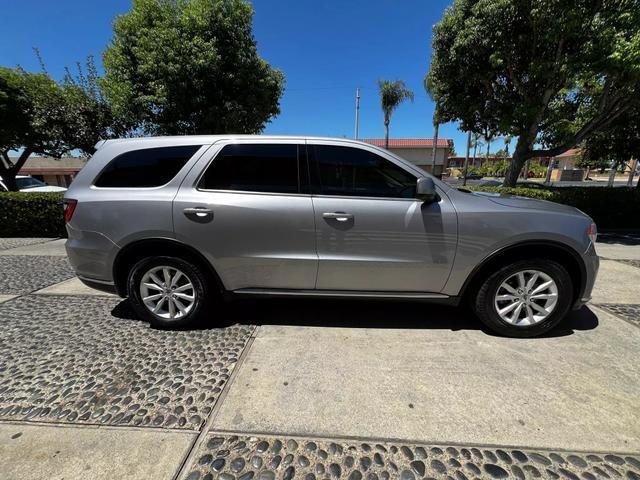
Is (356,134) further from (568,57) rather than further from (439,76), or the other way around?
(568,57)

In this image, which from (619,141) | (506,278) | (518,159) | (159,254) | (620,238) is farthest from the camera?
(619,141)

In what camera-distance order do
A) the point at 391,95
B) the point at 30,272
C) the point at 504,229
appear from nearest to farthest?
the point at 504,229 → the point at 30,272 → the point at 391,95

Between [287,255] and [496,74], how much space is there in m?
8.33

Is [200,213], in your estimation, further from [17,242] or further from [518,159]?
[518,159]

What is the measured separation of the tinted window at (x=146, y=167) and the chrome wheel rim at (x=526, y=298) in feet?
10.3

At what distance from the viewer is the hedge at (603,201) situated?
7.79 metres

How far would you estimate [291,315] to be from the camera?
3398 mm

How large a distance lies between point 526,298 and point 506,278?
0.92 feet

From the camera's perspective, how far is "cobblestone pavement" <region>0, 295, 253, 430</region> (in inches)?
81.2

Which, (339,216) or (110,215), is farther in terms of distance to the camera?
(110,215)

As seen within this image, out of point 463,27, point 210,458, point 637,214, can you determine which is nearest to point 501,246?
point 210,458

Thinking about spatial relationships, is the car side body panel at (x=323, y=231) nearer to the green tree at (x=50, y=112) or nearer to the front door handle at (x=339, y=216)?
the front door handle at (x=339, y=216)

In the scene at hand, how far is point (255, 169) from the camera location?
9.44ft

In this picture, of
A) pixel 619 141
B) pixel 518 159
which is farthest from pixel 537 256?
pixel 619 141
